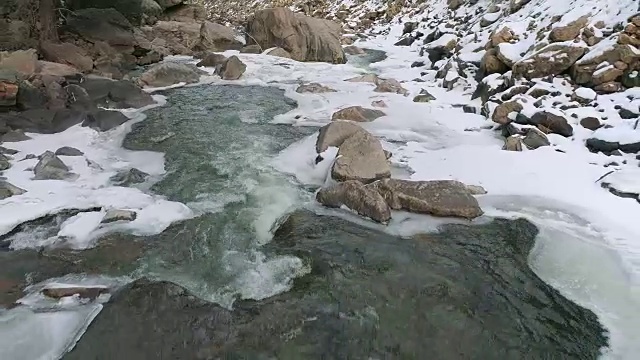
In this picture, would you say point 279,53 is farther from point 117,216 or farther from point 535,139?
point 117,216

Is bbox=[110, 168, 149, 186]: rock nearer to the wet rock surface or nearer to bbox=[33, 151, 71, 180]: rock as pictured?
bbox=[33, 151, 71, 180]: rock

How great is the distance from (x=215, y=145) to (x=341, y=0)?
2075cm

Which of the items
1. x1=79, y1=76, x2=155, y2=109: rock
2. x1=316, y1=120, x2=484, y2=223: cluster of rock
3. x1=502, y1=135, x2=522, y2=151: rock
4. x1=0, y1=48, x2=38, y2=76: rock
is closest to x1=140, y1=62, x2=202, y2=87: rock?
x1=79, y1=76, x2=155, y2=109: rock

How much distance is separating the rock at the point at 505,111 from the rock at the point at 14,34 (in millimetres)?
10108

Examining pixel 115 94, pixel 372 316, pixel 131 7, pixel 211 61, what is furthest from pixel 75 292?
pixel 131 7

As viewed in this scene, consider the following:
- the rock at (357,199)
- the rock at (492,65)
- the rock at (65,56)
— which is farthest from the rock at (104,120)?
the rock at (492,65)

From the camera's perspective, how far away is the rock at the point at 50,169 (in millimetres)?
Result: 6684

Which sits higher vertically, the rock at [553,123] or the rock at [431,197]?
the rock at [553,123]

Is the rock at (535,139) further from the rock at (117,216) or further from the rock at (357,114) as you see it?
the rock at (117,216)

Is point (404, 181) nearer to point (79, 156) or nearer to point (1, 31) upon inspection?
point (79, 156)

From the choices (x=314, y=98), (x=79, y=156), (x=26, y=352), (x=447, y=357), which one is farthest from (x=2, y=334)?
(x=314, y=98)

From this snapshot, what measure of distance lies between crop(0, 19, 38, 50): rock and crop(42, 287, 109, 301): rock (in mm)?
8895

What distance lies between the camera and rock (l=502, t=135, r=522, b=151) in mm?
7566

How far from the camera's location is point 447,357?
394cm
